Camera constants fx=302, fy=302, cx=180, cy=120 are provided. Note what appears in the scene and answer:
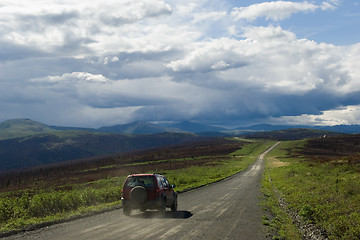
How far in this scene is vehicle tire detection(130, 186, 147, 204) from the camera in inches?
693

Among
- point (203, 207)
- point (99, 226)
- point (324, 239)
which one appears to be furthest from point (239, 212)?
point (99, 226)

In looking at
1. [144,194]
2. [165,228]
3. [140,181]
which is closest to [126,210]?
[144,194]

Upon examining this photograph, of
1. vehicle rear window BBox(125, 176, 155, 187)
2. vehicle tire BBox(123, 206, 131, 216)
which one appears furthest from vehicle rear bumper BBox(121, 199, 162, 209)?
vehicle rear window BBox(125, 176, 155, 187)

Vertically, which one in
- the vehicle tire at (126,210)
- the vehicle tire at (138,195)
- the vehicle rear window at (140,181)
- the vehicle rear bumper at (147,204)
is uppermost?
the vehicle rear window at (140,181)

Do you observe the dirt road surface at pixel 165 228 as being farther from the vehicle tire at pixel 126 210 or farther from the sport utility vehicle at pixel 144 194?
the sport utility vehicle at pixel 144 194

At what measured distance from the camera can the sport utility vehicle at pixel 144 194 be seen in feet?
58.0

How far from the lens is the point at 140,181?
60.3 ft

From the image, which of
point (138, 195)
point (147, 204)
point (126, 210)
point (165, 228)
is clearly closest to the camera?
point (165, 228)

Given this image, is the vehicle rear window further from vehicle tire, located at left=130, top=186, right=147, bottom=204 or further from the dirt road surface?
the dirt road surface

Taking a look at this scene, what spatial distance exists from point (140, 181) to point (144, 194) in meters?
0.99

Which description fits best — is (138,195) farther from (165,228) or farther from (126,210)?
(165,228)

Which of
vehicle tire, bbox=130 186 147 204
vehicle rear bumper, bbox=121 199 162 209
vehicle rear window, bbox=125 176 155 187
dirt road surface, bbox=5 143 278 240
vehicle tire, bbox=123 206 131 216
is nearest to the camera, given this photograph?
dirt road surface, bbox=5 143 278 240

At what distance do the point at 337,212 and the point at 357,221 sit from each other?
2.57 metres

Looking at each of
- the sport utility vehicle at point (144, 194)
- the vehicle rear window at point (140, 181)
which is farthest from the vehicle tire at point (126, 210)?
the vehicle rear window at point (140, 181)
